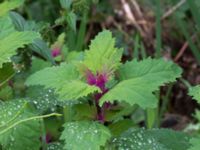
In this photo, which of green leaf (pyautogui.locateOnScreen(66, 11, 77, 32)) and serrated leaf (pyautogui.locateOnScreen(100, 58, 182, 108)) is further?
green leaf (pyautogui.locateOnScreen(66, 11, 77, 32))

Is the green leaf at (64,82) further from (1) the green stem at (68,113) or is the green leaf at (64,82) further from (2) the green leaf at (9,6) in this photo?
(2) the green leaf at (9,6)

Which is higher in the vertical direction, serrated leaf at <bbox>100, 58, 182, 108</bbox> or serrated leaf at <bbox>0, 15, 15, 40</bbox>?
serrated leaf at <bbox>0, 15, 15, 40</bbox>

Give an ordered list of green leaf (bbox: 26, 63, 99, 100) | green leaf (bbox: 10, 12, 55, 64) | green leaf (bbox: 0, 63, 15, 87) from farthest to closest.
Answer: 1. green leaf (bbox: 10, 12, 55, 64)
2. green leaf (bbox: 0, 63, 15, 87)
3. green leaf (bbox: 26, 63, 99, 100)

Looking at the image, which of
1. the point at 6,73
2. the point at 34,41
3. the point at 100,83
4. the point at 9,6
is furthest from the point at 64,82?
the point at 9,6

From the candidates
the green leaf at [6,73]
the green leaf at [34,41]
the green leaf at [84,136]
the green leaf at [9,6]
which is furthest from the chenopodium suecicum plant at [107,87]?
the green leaf at [9,6]

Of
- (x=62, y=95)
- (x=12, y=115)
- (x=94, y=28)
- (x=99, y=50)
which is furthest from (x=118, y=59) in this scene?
(x=94, y=28)

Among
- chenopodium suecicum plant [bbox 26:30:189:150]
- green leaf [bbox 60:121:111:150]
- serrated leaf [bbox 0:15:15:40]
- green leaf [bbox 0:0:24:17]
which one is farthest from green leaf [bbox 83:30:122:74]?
green leaf [bbox 0:0:24:17]

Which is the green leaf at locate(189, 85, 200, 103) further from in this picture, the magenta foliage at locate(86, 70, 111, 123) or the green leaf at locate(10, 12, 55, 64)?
the green leaf at locate(10, 12, 55, 64)
